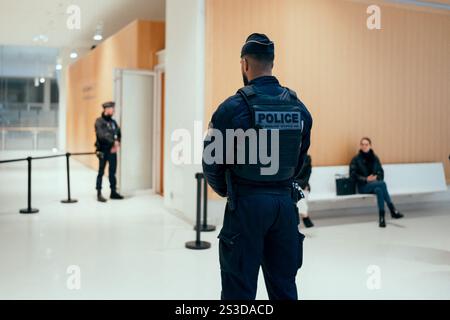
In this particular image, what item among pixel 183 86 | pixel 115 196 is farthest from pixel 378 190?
pixel 115 196

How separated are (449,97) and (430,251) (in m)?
3.93

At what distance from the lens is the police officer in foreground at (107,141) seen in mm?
8227

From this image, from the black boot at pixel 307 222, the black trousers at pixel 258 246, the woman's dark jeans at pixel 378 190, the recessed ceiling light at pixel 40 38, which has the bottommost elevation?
the black boot at pixel 307 222

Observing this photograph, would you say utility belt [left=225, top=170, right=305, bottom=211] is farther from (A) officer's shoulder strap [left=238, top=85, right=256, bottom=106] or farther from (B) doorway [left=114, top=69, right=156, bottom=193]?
(B) doorway [left=114, top=69, right=156, bottom=193]

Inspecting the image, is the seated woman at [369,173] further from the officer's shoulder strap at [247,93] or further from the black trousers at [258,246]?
the officer's shoulder strap at [247,93]

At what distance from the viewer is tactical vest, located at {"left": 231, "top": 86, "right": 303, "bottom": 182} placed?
2.38 meters

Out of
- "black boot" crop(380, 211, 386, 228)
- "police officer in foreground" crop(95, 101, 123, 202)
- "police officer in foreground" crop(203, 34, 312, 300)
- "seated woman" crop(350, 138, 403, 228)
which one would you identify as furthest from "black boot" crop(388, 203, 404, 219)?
"police officer in foreground" crop(203, 34, 312, 300)

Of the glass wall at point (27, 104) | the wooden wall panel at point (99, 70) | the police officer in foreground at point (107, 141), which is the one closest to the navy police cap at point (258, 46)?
the police officer in foreground at point (107, 141)

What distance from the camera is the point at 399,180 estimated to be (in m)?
7.55

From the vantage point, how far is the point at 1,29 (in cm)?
1516

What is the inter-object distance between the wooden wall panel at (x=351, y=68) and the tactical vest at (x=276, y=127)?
4022 millimetres

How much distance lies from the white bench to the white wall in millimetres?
1678
